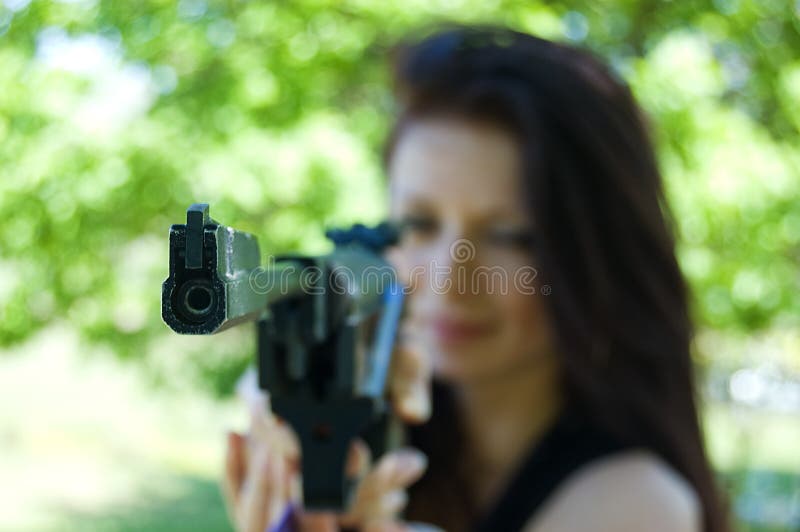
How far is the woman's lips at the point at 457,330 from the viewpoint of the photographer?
1647 mm

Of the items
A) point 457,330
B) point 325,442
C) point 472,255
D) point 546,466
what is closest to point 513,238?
point 472,255

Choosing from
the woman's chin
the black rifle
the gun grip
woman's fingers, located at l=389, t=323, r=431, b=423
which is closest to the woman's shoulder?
the woman's chin

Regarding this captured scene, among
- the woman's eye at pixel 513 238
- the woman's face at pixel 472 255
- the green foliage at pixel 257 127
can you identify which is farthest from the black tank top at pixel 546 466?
the green foliage at pixel 257 127

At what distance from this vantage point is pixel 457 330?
5.42 feet

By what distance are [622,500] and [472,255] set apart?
51 cm

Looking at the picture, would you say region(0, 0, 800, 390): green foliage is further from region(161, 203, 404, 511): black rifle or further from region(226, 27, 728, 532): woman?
region(161, 203, 404, 511): black rifle

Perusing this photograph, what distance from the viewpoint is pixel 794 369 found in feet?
20.9

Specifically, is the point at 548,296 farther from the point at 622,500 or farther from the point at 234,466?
the point at 234,466

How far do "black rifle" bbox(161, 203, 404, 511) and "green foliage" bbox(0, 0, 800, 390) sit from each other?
1582mm

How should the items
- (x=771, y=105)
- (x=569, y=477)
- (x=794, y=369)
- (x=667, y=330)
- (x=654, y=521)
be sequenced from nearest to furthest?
(x=654, y=521), (x=569, y=477), (x=667, y=330), (x=771, y=105), (x=794, y=369)

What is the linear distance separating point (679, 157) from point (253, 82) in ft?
4.85

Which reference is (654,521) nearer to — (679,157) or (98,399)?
(679,157)

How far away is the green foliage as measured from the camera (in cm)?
271

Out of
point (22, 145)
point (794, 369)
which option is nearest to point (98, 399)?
point (22, 145)
